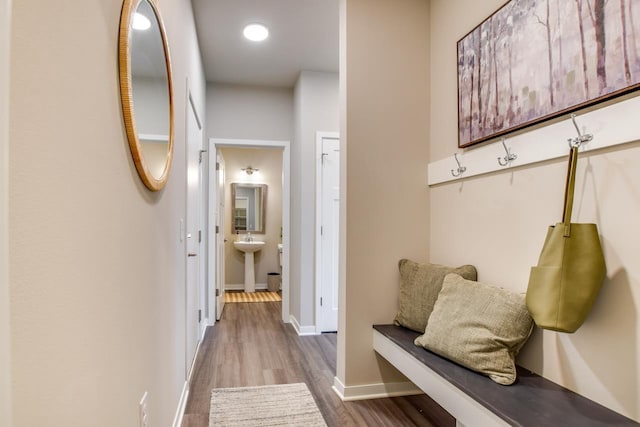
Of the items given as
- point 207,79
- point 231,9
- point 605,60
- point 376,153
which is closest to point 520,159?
point 605,60

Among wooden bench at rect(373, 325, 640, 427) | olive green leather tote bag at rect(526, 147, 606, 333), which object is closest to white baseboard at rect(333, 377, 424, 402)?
wooden bench at rect(373, 325, 640, 427)

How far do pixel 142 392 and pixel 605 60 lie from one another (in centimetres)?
191

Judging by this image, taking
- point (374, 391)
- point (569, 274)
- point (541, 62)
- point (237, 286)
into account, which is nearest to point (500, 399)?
point (569, 274)

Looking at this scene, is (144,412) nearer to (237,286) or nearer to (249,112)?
(249,112)

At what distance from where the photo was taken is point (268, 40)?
335 centimetres

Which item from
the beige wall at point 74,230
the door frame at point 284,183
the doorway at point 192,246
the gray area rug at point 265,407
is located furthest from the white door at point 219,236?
the beige wall at point 74,230

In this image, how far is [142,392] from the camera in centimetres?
133

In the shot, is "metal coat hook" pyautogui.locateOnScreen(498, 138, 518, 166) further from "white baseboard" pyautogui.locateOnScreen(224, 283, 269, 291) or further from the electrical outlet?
"white baseboard" pyautogui.locateOnScreen(224, 283, 269, 291)

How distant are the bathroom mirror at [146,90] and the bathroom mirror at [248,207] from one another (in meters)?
4.95

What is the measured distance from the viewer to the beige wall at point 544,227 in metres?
1.27

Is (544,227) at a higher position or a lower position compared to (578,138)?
lower

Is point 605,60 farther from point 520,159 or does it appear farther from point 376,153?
point 376,153

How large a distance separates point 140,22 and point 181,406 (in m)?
1.90

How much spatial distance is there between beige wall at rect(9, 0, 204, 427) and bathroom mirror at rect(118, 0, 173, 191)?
0.04 metres
